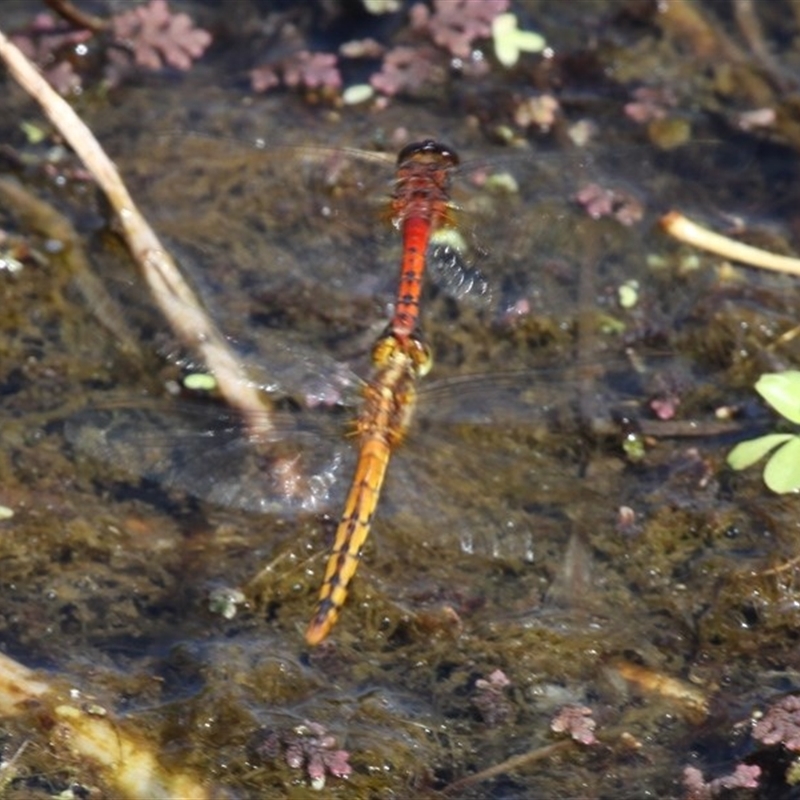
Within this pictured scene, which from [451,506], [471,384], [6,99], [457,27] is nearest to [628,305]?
[471,384]

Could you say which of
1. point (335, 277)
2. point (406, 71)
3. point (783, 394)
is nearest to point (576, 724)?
point (783, 394)

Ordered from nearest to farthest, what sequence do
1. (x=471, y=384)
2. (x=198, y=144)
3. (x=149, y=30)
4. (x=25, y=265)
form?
(x=471, y=384)
(x=25, y=265)
(x=198, y=144)
(x=149, y=30)

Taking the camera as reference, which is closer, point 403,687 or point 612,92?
point 403,687

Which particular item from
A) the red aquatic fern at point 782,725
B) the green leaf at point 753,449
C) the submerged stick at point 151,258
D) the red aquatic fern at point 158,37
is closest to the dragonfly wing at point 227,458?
the submerged stick at point 151,258

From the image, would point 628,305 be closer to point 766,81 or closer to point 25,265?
point 766,81

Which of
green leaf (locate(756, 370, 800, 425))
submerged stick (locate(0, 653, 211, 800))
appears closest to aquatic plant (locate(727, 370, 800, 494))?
green leaf (locate(756, 370, 800, 425))

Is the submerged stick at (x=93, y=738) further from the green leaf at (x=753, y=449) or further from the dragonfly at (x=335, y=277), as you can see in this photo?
the green leaf at (x=753, y=449)
